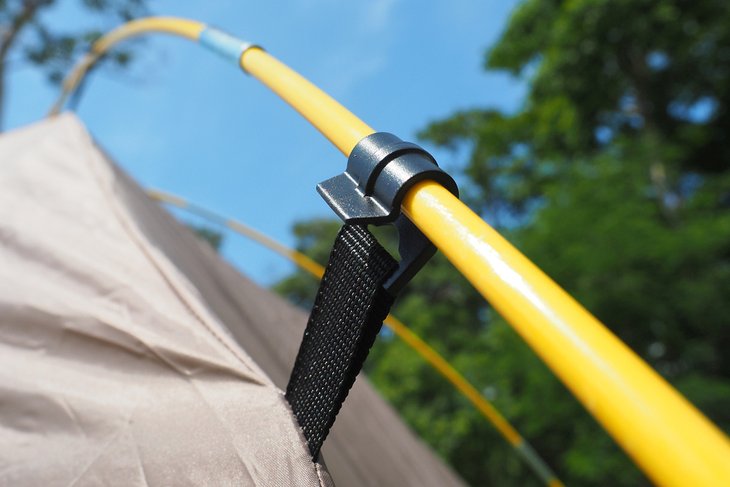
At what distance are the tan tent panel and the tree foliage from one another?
230 inches

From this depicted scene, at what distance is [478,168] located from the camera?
12.7 m

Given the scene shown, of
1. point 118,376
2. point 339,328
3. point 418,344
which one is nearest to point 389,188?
point 339,328

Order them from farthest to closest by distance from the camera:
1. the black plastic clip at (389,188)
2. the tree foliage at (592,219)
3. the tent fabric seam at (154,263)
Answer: the tree foliage at (592,219)
the tent fabric seam at (154,263)
the black plastic clip at (389,188)

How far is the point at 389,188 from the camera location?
0.63 m

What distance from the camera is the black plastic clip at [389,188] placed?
2.04 ft

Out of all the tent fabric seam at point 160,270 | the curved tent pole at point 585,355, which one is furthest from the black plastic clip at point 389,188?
the tent fabric seam at point 160,270

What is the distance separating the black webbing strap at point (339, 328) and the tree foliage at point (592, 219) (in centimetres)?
609

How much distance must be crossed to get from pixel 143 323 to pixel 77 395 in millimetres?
126

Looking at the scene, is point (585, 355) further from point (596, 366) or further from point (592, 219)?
point (592, 219)

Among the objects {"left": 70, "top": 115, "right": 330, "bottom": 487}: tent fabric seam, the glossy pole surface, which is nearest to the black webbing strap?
{"left": 70, "top": 115, "right": 330, "bottom": 487}: tent fabric seam

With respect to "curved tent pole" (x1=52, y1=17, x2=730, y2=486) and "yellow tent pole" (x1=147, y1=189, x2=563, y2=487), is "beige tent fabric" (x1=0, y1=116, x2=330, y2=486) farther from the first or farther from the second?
"yellow tent pole" (x1=147, y1=189, x2=563, y2=487)

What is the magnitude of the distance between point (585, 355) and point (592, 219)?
6.81m

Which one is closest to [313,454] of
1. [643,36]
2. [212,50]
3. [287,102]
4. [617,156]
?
[287,102]

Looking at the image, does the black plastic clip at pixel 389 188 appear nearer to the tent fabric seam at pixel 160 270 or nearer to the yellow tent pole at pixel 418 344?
the tent fabric seam at pixel 160 270
